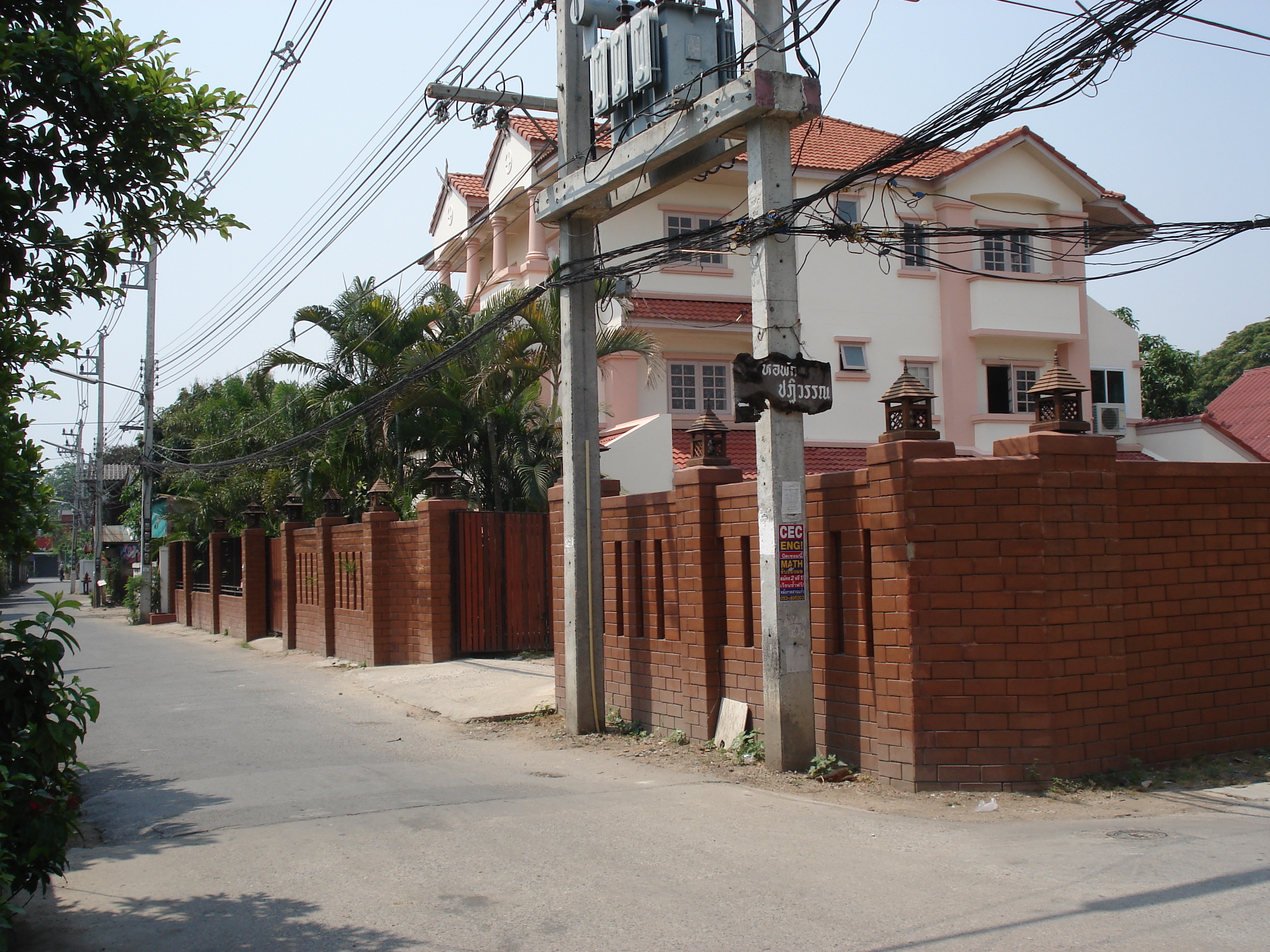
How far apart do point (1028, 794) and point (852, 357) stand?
16.0m

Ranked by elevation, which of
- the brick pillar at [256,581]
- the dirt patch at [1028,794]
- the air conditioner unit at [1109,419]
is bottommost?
the dirt patch at [1028,794]

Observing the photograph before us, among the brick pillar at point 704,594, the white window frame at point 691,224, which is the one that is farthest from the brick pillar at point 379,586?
the brick pillar at point 704,594

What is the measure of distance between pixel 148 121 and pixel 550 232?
698 inches

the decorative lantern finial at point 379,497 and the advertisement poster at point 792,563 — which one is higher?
the decorative lantern finial at point 379,497

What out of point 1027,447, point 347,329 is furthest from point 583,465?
point 347,329

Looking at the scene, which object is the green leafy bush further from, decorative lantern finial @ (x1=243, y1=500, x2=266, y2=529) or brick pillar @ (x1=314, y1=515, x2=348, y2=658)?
decorative lantern finial @ (x1=243, y1=500, x2=266, y2=529)

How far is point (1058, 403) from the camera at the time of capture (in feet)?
25.6

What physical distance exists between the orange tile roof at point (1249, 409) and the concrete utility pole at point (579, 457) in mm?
24476

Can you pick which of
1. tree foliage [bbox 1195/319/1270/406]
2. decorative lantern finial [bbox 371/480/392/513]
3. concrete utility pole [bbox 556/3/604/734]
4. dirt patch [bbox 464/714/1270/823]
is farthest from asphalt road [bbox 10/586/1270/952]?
tree foliage [bbox 1195/319/1270/406]

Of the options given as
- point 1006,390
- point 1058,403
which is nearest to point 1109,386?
point 1006,390

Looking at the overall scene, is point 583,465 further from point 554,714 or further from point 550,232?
point 550,232

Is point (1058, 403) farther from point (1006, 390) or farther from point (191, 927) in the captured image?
point (1006, 390)

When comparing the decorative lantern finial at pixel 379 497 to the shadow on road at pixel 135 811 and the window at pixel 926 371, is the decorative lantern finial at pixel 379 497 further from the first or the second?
the window at pixel 926 371

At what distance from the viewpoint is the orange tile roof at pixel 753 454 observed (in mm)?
20891
